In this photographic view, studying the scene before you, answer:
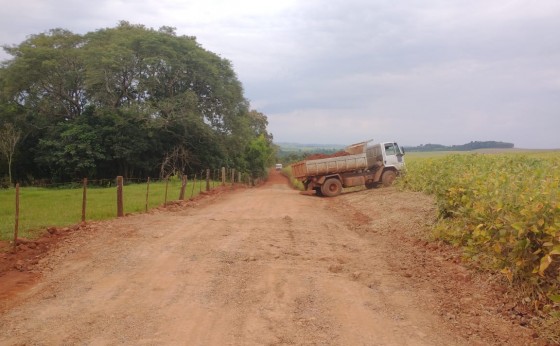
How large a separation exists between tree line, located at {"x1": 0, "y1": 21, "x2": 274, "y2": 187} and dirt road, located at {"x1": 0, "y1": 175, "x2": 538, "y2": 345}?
2606 cm

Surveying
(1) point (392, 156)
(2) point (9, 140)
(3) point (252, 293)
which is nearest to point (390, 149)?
(1) point (392, 156)

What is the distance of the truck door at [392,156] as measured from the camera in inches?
939

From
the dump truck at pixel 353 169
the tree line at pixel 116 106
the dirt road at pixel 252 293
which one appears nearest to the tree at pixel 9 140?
the tree line at pixel 116 106

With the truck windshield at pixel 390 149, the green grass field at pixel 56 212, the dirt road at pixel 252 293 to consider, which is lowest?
the dirt road at pixel 252 293

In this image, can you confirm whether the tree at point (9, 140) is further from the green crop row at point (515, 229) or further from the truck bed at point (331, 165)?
the green crop row at point (515, 229)

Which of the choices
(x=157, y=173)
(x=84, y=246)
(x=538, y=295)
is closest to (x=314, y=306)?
(x=538, y=295)

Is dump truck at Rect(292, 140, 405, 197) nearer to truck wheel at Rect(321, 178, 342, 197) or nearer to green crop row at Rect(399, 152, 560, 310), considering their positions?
truck wheel at Rect(321, 178, 342, 197)

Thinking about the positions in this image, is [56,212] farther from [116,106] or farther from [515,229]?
[116,106]

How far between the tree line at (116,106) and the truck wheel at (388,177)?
16626mm

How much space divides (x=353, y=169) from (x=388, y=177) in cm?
183

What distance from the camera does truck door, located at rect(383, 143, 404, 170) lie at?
78.3 ft

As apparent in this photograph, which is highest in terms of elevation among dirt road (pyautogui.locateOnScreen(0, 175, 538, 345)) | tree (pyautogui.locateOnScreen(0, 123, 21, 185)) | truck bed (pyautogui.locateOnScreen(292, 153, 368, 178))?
tree (pyautogui.locateOnScreen(0, 123, 21, 185))

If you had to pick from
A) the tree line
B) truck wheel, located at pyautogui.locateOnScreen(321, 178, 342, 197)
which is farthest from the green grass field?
the tree line

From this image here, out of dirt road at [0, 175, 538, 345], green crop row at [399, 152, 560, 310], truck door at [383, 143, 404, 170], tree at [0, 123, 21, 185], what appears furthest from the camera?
tree at [0, 123, 21, 185]
